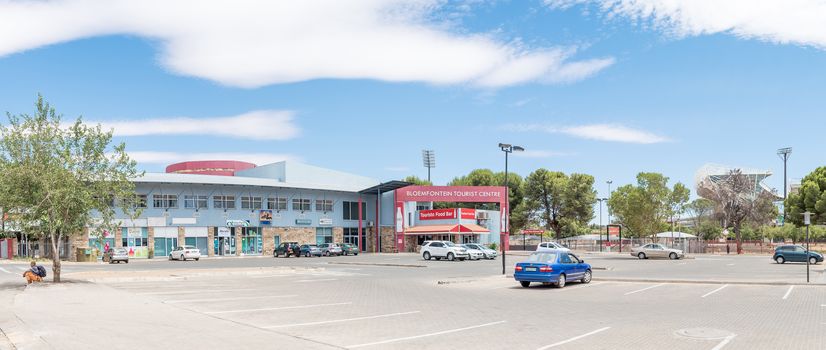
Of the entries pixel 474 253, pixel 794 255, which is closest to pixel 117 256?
pixel 474 253

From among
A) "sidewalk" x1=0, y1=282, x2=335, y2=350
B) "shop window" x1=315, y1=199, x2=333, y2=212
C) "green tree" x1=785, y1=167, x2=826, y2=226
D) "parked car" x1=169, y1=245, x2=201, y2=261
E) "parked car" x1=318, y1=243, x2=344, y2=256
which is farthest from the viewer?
"shop window" x1=315, y1=199, x2=333, y2=212

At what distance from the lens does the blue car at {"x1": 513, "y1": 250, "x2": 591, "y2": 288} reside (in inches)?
953

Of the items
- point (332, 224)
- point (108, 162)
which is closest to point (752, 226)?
point (332, 224)

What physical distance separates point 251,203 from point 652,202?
4196cm

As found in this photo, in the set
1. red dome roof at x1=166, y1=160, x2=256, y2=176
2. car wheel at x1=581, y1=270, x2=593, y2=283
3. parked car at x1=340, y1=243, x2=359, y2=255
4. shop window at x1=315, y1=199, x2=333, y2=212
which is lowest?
parked car at x1=340, y1=243, x2=359, y2=255

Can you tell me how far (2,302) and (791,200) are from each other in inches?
2829

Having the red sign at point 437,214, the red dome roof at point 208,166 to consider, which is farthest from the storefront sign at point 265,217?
the red dome roof at point 208,166

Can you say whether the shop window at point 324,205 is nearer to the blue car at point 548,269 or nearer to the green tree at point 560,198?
the green tree at point 560,198

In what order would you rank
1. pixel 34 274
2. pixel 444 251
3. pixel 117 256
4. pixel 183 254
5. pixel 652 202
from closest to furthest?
1. pixel 34 274
2. pixel 444 251
3. pixel 117 256
4. pixel 183 254
5. pixel 652 202

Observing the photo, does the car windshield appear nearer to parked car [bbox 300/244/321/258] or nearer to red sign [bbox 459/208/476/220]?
parked car [bbox 300/244/321/258]

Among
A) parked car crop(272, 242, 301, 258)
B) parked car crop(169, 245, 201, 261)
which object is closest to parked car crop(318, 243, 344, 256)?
parked car crop(272, 242, 301, 258)

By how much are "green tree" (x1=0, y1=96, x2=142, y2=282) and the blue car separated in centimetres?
1727

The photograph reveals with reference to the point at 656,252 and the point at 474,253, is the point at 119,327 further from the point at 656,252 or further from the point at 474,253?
the point at 656,252

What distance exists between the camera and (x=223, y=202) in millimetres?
69875
